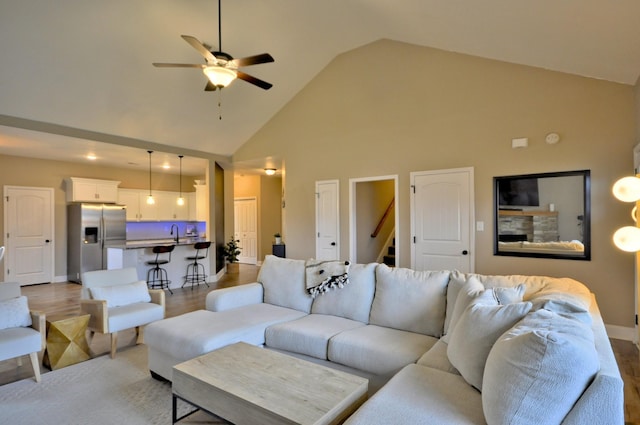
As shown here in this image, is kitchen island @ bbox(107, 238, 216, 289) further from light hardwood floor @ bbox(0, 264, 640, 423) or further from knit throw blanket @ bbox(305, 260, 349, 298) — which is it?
knit throw blanket @ bbox(305, 260, 349, 298)

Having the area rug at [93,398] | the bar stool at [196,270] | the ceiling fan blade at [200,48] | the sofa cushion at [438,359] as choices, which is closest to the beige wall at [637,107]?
the sofa cushion at [438,359]

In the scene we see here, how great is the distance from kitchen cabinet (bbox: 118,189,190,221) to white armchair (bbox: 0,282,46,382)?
5667 millimetres

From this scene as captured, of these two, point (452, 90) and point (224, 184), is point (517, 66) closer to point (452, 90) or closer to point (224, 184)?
point (452, 90)

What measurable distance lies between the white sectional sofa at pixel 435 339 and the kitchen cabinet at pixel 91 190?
5869 millimetres

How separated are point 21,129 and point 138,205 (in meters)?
3.94

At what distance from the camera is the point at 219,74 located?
3.28 meters

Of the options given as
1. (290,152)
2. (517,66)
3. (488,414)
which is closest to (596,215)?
(517,66)

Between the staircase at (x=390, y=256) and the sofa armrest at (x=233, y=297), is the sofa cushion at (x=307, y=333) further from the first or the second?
the staircase at (x=390, y=256)

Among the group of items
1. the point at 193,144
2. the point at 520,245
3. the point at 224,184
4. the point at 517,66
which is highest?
the point at 517,66

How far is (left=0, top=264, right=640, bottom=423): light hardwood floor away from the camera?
2840 millimetres

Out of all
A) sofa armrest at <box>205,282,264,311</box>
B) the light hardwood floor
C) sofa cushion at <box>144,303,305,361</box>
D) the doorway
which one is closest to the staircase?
the doorway

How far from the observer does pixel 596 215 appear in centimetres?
396

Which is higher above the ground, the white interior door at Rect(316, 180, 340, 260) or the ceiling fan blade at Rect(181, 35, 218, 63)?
the ceiling fan blade at Rect(181, 35, 218, 63)

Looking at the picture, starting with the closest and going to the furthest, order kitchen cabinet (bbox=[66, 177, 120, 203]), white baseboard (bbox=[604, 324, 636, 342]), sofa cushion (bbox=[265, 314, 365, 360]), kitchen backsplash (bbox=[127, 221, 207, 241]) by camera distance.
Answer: sofa cushion (bbox=[265, 314, 365, 360]), white baseboard (bbox=[604, 324, 636, 342]), kitchen cabinet (bbox=[66, 177, 120, 203]), kitchen backsplash (bbox=[127, 221, 207, 241])
